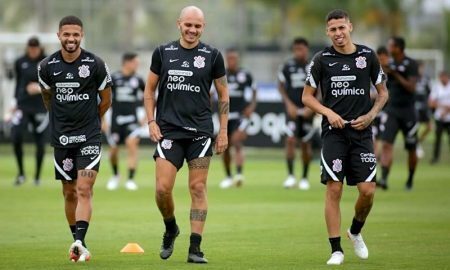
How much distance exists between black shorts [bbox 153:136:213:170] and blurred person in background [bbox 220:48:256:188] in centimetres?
1164

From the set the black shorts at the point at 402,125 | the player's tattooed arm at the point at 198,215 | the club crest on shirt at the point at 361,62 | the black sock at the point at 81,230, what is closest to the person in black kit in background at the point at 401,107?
the black shorts at the point at 402,125

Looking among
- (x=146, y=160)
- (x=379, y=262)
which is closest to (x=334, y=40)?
(x=379, y=262)

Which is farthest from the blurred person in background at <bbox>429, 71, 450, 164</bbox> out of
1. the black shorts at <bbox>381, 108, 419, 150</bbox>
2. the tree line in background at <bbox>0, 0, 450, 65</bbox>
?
the tree line in background at <bbox>0, 0, 450, 65</bbox>

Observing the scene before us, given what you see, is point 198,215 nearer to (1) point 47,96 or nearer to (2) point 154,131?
(2) point 154,131

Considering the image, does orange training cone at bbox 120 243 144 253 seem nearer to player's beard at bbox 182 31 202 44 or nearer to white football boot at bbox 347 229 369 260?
white football boot at bbox 347 229 369 260

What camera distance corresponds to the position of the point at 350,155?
12836mm

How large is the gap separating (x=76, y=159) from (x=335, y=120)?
2.77 m

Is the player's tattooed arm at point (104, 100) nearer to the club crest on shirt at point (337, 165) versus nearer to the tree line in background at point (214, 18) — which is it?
the club crest on shirt at point (337, 165)

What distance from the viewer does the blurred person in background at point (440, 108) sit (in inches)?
A: 1320

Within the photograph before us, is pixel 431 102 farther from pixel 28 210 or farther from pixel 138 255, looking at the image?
pixel 138 255

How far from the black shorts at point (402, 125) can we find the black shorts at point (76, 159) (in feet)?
34.6

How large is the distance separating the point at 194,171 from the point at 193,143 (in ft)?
1.00

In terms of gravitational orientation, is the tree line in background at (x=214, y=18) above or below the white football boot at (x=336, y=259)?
below

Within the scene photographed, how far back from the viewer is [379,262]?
12641 millimetres
